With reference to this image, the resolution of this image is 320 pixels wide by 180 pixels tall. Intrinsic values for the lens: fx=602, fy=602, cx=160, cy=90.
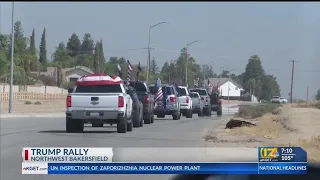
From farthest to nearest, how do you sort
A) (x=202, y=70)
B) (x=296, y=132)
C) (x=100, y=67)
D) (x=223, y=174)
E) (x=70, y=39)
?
(x=296, y=132) < (x=202, y=70) < (x=100, y=67) < (x=70, y=39) < (x=223, y=174)

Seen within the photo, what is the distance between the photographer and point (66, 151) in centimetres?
507

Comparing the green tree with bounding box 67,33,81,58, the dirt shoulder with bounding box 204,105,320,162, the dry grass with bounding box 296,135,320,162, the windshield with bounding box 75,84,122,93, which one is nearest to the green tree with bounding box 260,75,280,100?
the dirt shoulder with bounding box 204,105,320,162

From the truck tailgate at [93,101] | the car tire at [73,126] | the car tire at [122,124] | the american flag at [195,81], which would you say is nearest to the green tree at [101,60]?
the american flag at [195,81]

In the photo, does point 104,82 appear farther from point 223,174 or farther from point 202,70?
point 223,174

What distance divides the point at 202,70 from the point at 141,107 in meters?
2.82

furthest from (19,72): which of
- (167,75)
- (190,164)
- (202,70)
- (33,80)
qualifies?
(190,164)

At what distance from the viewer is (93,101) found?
7.78 m

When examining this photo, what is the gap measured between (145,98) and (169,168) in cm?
300

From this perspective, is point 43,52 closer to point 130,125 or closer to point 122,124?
point 122,124

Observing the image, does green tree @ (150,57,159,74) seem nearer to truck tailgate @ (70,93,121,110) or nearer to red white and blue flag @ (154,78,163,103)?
red white and blue flag @ (154,78,163,103)

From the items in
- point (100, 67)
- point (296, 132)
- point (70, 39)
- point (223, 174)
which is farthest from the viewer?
point (296, 132)

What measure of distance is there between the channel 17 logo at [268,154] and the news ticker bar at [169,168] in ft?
0.19

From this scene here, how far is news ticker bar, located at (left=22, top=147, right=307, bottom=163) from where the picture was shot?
4.88 m

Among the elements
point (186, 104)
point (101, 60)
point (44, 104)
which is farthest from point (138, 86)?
point (44, 104)
